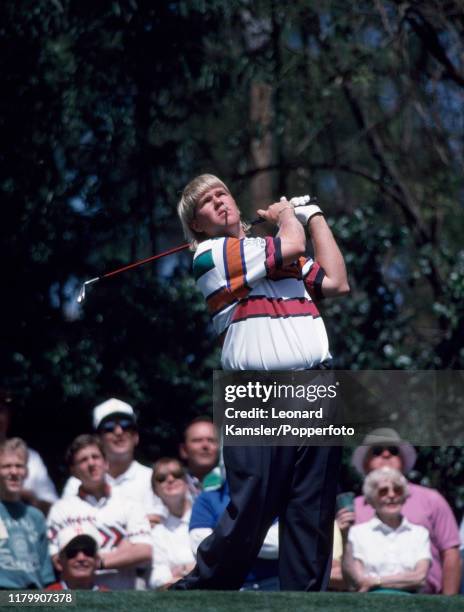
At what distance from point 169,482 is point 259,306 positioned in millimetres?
3383

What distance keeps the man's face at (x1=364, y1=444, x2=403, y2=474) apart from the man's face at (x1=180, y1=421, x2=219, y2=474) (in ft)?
3.39

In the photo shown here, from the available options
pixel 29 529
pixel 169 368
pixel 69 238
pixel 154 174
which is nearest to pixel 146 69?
pixel 154 174

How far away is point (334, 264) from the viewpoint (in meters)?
5.15

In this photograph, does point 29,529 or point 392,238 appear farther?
point 392,238

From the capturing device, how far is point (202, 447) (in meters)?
8.62

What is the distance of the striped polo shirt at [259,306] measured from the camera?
4.90 meters

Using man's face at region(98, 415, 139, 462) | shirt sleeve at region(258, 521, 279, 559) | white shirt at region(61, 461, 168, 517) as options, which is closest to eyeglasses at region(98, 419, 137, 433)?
man's face at region(98, 415, 139, 462)

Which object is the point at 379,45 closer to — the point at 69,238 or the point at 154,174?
the point at 154,174

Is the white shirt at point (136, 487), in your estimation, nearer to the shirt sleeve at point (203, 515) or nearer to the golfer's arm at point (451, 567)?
the shirt sleeve at point (203, 515)

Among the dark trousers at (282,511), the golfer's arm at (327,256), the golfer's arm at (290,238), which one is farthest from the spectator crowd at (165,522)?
the golfer's arm at (290,238)

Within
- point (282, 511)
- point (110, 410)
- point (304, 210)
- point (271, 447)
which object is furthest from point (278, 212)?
point (110, 410)

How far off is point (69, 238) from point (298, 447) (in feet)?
17.6

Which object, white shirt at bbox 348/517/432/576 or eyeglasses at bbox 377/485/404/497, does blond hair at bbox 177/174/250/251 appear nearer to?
white shirt at bbox 348/517/432/576

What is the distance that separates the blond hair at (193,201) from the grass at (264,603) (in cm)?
138
